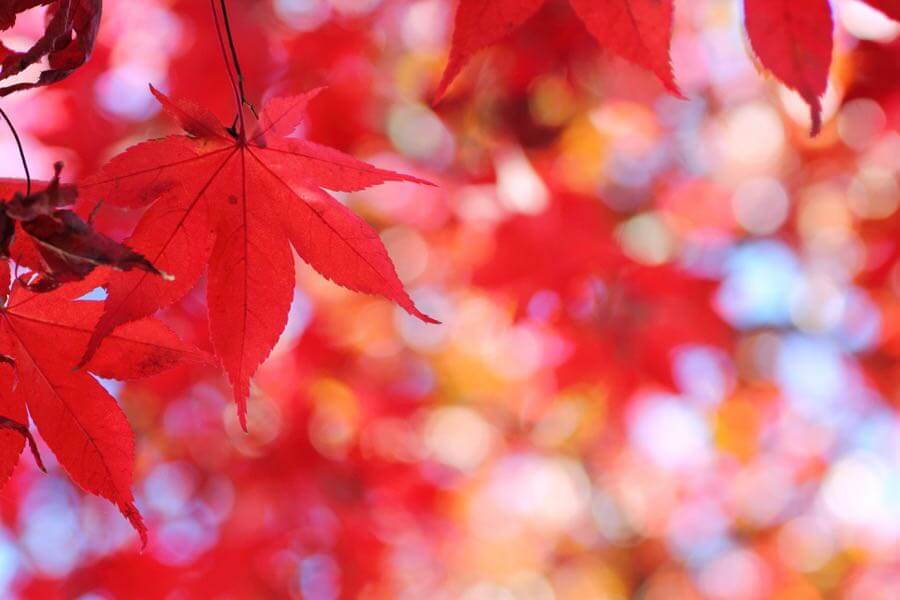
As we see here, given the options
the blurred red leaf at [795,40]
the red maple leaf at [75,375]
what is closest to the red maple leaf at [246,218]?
the red maple leaf at [75,375]

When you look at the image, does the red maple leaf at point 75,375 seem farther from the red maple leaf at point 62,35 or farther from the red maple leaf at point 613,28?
the red maple leaf at point 613,28

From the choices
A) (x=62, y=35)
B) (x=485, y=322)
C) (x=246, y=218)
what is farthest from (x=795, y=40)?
(x=485, y=322)

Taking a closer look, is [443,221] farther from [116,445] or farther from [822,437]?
[822,437]

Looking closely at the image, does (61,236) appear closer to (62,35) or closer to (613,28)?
(62,35)

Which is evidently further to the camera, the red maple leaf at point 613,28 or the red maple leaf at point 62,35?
the red maple leaf at point 613,28

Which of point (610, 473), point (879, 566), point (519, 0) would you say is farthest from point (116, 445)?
point (879, 566)

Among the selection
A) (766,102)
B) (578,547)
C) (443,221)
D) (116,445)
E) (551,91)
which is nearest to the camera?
(116,445)

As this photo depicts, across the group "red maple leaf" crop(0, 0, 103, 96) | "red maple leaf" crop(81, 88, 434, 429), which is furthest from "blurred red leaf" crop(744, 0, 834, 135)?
"red maple leaf" crop(0, 0, 103, 96)
